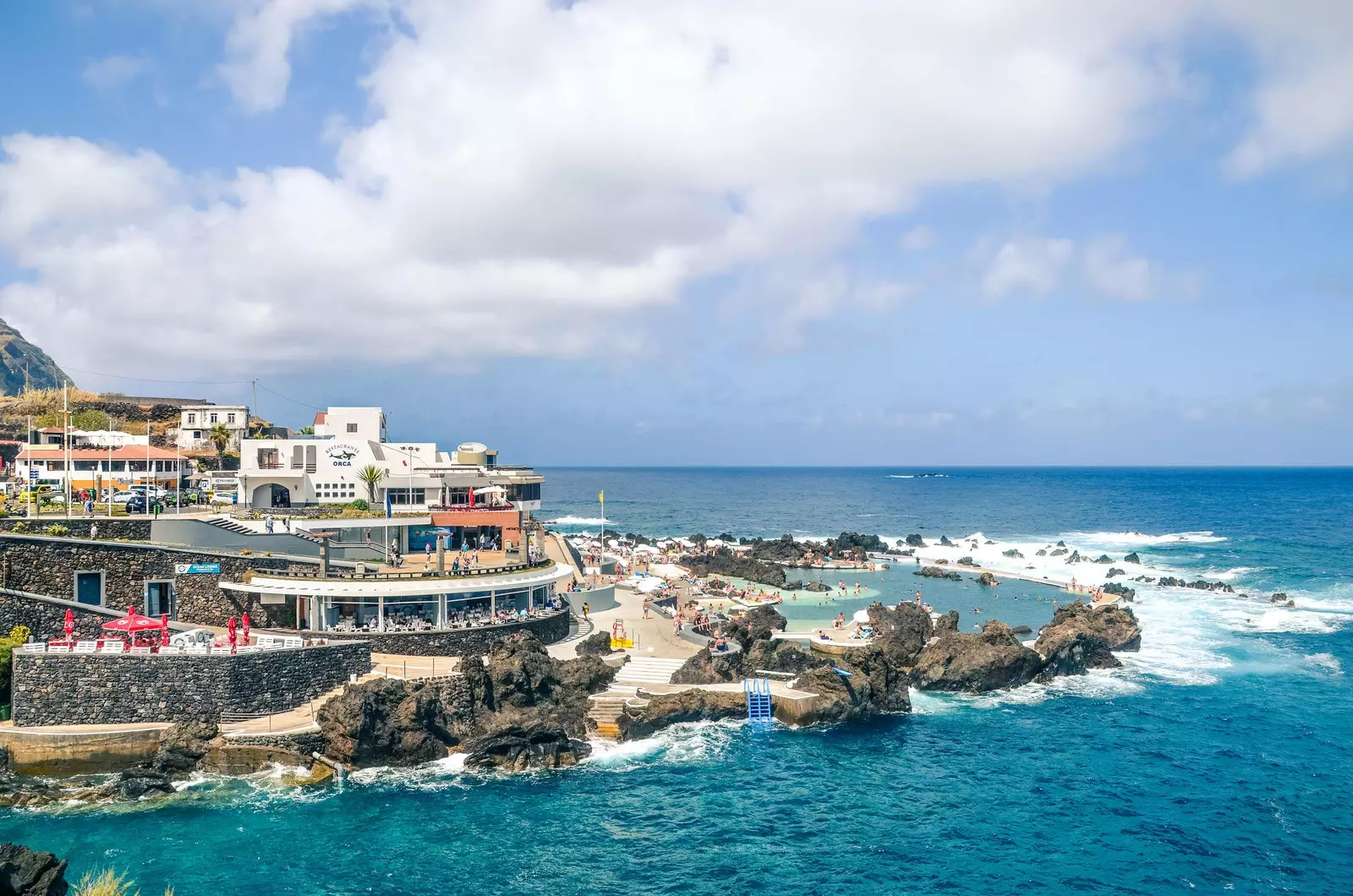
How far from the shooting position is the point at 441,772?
34.5 meters

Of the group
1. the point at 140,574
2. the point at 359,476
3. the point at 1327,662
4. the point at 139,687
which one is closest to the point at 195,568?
the point at 140,574

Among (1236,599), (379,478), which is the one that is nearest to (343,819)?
(379,478)

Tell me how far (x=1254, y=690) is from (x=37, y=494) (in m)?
72.3

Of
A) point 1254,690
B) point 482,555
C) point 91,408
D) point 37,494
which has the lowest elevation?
point 1254,690

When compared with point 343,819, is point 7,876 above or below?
above

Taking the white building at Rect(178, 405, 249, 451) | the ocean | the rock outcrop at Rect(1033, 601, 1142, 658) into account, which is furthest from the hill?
the rock outcrop at Rect(1033, 601, 1142, 658)

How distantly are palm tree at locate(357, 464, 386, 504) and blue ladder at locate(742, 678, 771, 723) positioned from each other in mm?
32649

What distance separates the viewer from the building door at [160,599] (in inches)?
1706

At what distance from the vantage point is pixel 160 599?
43.7 m

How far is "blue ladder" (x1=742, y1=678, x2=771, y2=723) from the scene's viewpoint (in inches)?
1636

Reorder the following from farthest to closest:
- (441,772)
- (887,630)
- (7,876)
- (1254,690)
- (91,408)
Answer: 1. (91,408)
2. (887,630)
3. (1254,690)
4. (441,772)
5. (7,876)

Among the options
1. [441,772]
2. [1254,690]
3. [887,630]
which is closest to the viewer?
[441,772]

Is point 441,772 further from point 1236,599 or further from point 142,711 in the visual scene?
point 1236,599

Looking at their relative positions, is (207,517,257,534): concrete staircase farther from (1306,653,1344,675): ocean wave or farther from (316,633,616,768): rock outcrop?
(1306,653,1344,675): ocean wave
